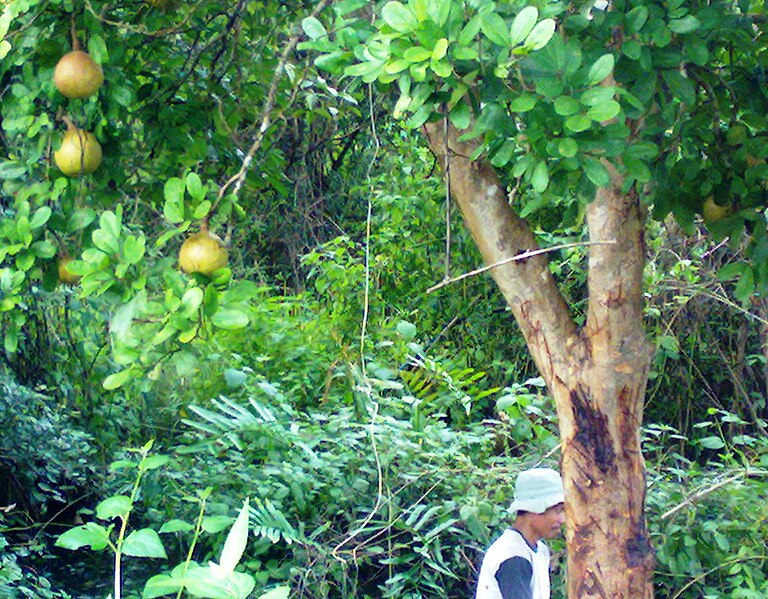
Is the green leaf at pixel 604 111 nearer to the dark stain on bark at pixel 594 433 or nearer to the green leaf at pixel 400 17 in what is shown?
the green leaf at pixel 400 17

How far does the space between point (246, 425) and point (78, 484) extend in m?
1.03

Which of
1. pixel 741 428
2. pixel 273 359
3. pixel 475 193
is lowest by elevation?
pixel 741 428

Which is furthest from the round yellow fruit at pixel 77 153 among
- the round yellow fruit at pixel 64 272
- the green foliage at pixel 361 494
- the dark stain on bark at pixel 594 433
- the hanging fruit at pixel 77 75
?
the green foliage at pixel 361 494

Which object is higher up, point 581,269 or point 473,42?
point 473,42

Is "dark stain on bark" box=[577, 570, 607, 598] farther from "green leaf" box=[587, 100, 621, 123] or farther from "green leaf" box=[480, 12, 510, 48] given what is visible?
"green leaf" box=[480, 12, 510, 48]

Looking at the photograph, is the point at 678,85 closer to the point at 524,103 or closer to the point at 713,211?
the point at 524,103

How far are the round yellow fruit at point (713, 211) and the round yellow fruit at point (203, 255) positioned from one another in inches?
61.4

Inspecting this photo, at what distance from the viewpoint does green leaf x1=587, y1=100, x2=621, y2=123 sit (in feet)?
7.04

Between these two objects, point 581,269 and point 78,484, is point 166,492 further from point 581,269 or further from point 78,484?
point 581,269

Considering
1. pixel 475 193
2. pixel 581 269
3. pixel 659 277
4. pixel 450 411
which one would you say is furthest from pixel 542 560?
pixel 581 269

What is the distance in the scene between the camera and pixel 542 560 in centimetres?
347

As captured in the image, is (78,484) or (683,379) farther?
(683,379)

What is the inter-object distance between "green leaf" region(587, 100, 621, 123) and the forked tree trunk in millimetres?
709

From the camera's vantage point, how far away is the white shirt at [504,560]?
129 inches
